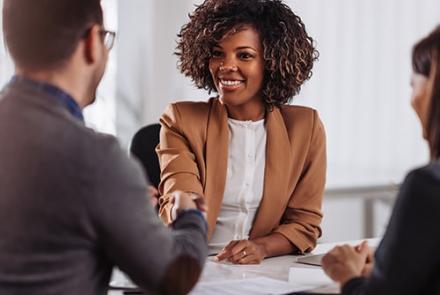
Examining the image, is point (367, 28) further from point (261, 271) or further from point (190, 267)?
point (190, 267)

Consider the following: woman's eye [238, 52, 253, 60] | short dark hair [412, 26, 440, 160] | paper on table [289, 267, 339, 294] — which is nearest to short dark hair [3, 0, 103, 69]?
short dark hair [412, 26, 440, 160]

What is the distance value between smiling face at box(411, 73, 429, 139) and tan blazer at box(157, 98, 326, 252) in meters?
0.83

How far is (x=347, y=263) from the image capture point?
159cm

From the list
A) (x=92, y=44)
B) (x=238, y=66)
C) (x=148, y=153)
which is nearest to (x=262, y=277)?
(x=238, y=66)

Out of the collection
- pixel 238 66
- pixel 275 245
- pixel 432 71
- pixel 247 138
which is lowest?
pixel 275 245

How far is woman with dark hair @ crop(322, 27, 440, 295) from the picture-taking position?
4.02 feet

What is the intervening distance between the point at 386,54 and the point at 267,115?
1.89 meters

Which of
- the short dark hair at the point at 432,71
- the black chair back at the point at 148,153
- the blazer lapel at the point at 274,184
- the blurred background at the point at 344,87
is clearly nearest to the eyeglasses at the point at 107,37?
the short dark hair at the point at 432,71

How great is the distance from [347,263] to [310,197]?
0.74 metres

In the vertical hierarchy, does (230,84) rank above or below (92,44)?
below

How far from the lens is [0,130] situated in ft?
4.29

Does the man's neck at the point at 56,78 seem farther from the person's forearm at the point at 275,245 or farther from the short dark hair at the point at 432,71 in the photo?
the person's forearm at the point at 275,245

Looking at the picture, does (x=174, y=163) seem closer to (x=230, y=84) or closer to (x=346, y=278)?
(x=230, y=84)

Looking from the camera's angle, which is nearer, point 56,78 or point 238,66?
point 56,78
